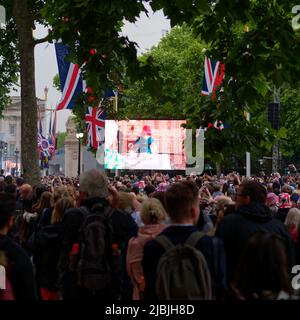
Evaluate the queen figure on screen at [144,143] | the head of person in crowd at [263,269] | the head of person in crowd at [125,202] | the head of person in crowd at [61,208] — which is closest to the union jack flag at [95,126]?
the queen figure on screen at [144,143]

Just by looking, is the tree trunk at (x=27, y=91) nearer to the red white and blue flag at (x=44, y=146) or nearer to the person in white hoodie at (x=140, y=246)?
the person in white hoodie at (x=140, y=246)

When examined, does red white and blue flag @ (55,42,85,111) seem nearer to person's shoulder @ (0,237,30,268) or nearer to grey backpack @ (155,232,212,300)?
person's shoulder @ (0,237,30,268)

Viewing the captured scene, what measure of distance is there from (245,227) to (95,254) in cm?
131

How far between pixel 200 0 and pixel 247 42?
101 cm

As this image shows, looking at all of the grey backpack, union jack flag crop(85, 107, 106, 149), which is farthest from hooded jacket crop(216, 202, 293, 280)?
union jack flag crop(85, 107, 106, 149)

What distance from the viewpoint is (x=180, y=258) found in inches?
230

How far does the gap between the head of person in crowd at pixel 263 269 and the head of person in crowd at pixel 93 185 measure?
3393mm

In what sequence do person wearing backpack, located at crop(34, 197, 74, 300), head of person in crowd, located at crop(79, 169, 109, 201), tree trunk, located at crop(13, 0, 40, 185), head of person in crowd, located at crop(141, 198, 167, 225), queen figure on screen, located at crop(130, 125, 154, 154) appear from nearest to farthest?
head of person in crowd, located at crop(141, 198, 167, 225)
head of person in crowd, located at crop(79, 169, 109, 201)
person wearing backpack, located at crop(34, 197, 74, 300)
tree trunk, located at crop(13, 0, 40, 185)
queen figure on screen, located at crop(130, 125, 154, 154)

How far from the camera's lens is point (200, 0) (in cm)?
1168

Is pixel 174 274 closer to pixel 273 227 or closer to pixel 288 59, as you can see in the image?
pixel 273 227

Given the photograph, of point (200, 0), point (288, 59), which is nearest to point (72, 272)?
point (288, 59)

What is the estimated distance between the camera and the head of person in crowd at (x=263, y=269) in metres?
4.68

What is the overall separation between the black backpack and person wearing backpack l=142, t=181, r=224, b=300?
47.5 inches

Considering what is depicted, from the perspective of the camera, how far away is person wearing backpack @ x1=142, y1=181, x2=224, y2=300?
5.86m
